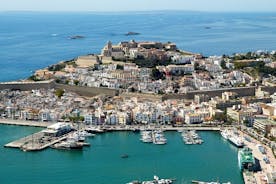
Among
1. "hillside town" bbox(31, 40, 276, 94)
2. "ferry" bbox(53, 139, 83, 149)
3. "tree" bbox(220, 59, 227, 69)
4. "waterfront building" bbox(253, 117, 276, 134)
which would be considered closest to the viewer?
"ferry" bbox(53, 139, 83, 149)

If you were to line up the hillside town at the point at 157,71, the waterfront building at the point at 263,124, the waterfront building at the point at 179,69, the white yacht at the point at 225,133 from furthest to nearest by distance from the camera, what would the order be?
the waterfront building at the point at 179,69 < the hillside town at the point at 157,71 < the waterfront building at the point at 263,124 < the white yacht at the point at 225,133

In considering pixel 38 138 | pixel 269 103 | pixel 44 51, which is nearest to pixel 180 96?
pixel 269 103

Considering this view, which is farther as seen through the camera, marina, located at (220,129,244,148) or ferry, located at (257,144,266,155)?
marina, located at (220,129,244,148)

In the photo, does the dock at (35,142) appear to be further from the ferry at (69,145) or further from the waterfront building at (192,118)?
the waterfront building at (192,118)

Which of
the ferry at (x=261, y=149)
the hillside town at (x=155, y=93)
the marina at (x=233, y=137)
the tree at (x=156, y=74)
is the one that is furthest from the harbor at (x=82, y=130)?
the tree at (x=156, y=74)

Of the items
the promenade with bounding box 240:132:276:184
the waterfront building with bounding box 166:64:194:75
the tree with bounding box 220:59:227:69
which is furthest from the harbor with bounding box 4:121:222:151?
the tree with bounding box 220:59:227:69

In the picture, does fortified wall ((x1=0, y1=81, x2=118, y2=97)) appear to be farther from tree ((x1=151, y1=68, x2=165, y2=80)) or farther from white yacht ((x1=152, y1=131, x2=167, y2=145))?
white yacht ((x1=152, y1=131, x2=167, y2=145))

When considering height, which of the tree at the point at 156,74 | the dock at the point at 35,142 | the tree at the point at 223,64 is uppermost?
the tree at the point at 223,64

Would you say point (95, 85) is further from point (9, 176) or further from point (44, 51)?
point (44, 51)

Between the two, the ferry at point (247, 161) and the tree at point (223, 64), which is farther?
the tree at point (223, 64)
